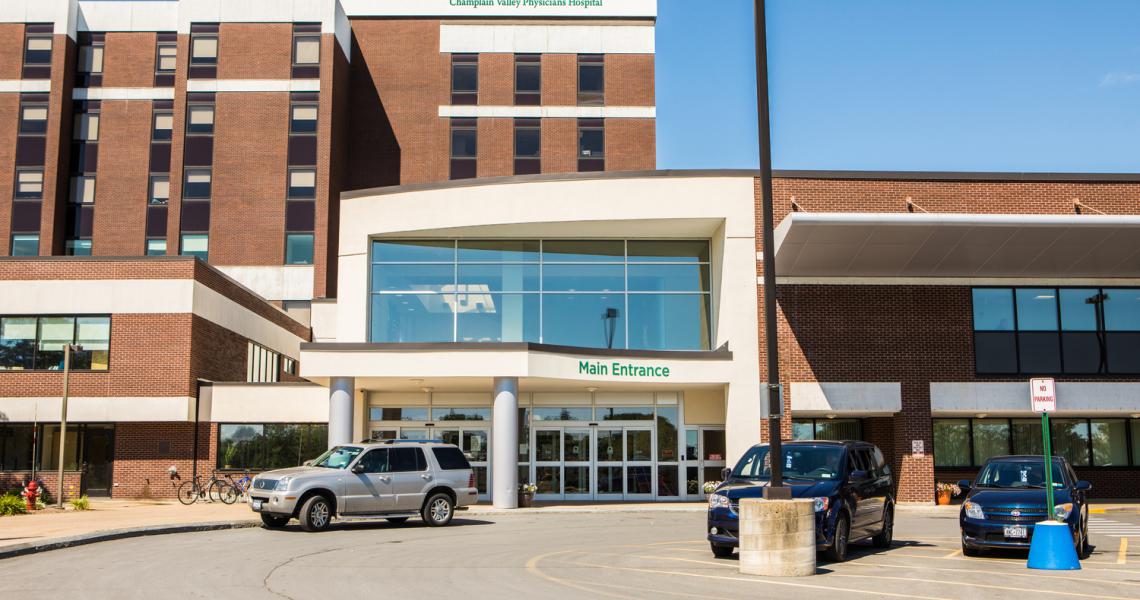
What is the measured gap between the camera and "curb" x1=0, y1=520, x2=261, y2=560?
53.1 ft

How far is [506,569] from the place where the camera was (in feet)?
48.0

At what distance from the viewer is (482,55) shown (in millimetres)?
57094

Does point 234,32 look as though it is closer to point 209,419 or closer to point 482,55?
point 482,55

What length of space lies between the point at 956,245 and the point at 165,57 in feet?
136

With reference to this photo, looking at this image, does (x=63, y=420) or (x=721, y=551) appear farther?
(x=63, y=420)

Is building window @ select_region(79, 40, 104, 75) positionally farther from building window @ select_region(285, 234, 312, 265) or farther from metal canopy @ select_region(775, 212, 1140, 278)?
metal canopy @ select_region(775, 212, 1140, 278)

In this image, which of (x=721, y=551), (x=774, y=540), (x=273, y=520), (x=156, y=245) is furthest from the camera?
(x=156, y=245)

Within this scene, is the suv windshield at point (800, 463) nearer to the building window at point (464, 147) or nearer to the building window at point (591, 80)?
the building window at point (464, 147)

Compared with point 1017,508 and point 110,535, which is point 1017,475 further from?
point 110,535

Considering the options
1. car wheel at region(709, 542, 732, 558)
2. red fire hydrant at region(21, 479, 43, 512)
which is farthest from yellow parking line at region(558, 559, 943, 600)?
red fire hydrant at region(21, 479, 43, 512)

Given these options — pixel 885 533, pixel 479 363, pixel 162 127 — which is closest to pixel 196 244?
pixel 162 127

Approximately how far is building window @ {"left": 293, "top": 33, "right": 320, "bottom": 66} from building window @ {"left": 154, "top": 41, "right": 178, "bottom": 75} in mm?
6291

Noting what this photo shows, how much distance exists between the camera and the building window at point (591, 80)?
5697 centimetres

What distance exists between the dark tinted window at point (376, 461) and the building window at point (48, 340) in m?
14.6
